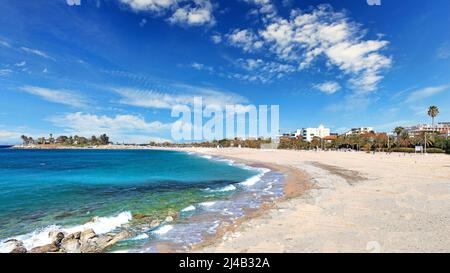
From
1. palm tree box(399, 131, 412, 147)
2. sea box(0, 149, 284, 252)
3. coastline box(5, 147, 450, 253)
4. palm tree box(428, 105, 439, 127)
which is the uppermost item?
palm tree box(428, 105, 439, 127)

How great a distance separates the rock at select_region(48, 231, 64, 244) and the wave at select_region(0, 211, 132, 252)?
0.37ft

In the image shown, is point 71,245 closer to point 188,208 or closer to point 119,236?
point 119,236

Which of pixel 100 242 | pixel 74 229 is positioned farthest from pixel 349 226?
pixel 74 229

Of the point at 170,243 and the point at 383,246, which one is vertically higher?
the point at 383,246

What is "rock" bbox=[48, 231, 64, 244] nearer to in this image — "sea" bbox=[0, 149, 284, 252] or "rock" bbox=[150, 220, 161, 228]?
"sea" bbox=[0, 149, 284, 252]

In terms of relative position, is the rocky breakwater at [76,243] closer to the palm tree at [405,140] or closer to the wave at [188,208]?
the wave at [188,208]

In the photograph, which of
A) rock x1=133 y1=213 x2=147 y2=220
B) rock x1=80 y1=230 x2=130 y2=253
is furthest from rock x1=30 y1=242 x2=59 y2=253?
rock x1=133 y1=213 x2=147 y2=220

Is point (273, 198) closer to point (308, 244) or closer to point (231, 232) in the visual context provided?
point (231, 232)

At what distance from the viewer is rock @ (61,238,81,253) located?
29.2ft

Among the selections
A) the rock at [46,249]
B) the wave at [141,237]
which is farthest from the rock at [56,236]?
the wave at [141,237]

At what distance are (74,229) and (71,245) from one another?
2.40 m
